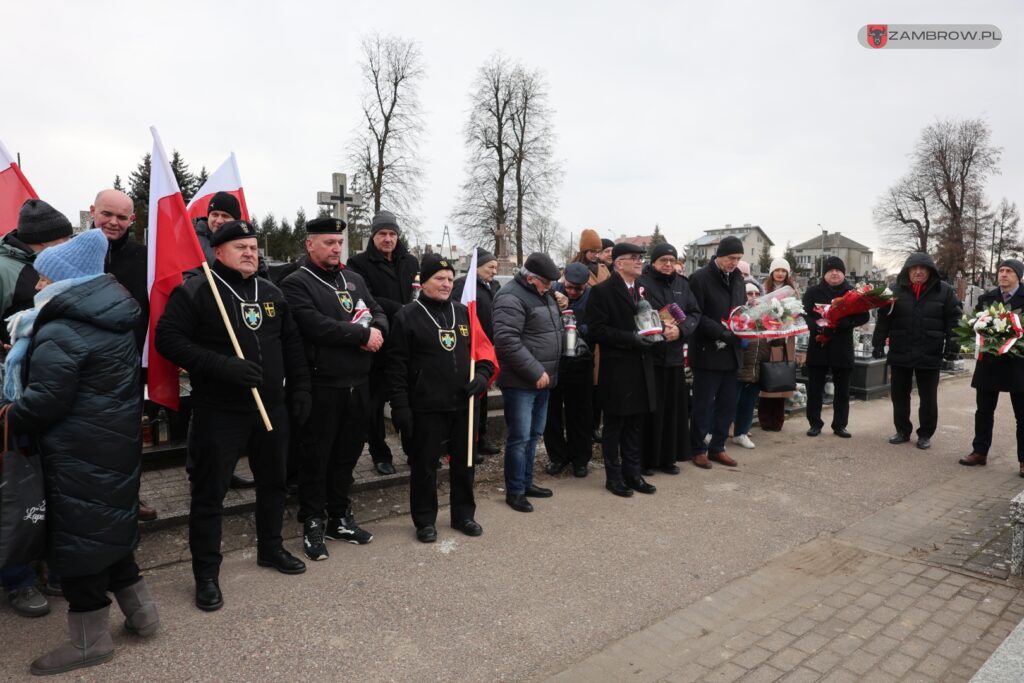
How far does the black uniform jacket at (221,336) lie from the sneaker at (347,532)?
1.09 metres

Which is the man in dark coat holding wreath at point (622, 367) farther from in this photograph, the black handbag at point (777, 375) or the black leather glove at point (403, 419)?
the black handbag at point (777, 375)

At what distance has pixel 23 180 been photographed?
441 centimetres

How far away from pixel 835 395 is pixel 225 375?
7.04m

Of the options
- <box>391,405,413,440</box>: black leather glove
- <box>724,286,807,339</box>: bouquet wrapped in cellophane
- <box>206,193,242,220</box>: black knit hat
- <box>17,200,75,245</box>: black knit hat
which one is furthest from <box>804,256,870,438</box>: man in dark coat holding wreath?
<box>17,200,75,245</box>: black knit hat

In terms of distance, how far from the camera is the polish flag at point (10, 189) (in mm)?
4367

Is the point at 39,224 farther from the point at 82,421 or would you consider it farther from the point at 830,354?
the point at 830,354

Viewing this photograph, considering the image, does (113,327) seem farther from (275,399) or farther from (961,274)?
(961,274)

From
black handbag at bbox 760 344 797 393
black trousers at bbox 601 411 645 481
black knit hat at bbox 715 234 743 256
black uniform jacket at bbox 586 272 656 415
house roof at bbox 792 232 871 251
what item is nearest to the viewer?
black uniform jacket at bbox 586 272 656 415

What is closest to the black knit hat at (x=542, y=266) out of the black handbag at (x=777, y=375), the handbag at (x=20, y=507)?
the black handbag at (x=777, y=375)

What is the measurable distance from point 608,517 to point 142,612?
3109 millimetres

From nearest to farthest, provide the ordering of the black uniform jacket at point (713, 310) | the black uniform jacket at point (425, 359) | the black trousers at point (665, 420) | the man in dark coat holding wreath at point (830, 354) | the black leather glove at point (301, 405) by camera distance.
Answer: the black leather glove at point (301, 405) → the black uniform jacket at point (425, 359) → the black trousers at point (665, 420) → the black uniform jacket at point (713, 310) → the man in dark coat holding wreath at point (830, 354)

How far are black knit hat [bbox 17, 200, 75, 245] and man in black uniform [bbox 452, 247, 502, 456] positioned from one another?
2.87 meters

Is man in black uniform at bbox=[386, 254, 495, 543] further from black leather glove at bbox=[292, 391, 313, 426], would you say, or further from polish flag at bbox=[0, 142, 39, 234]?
polish flag at bbox=[0, 142, 39, 234]

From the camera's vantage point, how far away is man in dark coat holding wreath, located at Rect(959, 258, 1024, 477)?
21.8 feet
